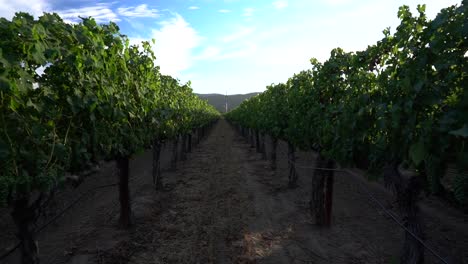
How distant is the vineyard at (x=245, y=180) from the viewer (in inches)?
159

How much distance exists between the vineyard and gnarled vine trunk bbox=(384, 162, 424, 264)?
0.07 ft

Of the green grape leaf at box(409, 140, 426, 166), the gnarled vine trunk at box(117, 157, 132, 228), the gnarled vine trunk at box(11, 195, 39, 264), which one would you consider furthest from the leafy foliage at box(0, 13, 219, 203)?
the green grape leaf at box(409, 140, 426, 166)

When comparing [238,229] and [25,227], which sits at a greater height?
[25,227]

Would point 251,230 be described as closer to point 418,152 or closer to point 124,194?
point 124,194

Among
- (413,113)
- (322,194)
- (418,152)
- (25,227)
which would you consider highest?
(413,113)

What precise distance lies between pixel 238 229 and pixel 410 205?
485 centimetres

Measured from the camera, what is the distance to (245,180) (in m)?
16.5

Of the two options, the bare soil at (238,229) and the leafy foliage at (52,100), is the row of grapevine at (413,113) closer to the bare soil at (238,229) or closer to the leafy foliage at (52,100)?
the bare soil at (238,229)

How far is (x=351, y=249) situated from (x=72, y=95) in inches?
273

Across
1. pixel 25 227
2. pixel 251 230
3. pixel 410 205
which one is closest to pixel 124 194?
pixel 251 230

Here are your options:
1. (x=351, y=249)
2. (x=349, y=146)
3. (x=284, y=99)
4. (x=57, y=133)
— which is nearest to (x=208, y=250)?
(x=351, y=249)

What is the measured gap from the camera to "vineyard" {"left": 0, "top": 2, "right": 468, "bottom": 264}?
4047mm

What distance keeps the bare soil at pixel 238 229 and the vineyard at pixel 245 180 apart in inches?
2.2

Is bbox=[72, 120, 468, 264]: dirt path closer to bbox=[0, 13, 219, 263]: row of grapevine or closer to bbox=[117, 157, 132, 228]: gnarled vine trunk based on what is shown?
Answer: bbox=[117, 157, 132, 228]: gnarled vine trunk
